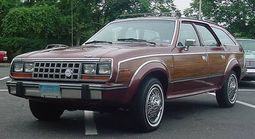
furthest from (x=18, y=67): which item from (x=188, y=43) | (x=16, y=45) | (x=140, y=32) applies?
(x=16, y=45)

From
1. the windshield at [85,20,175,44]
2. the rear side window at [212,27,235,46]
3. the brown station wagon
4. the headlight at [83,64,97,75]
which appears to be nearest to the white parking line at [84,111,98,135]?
the brown station wagon

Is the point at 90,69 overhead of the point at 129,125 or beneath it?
overhead

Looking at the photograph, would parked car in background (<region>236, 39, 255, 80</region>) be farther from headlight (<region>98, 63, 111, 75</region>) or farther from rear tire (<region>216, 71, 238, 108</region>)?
headlight (<region>98, 63, 111, 75</region>)

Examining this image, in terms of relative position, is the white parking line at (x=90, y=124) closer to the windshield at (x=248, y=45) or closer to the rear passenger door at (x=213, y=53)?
the rear passenger door at (x=213, y=53)

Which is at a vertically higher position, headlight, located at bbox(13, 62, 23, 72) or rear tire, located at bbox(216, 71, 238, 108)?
headlight, located at bbox(13, 62, 23, 72)

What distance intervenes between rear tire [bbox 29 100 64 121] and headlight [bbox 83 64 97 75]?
1.35 meters

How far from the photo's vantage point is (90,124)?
775 cm

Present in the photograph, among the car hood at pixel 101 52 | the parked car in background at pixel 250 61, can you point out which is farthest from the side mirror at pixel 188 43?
the parked car in background at pixel 250 61

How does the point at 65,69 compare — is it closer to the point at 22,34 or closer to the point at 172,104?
the point at 172,104

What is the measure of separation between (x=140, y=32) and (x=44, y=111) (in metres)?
1.92

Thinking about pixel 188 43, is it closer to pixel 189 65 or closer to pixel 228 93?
pixel 189 65

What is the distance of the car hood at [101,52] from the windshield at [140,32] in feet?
1.72

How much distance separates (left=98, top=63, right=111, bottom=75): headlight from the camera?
259 inches

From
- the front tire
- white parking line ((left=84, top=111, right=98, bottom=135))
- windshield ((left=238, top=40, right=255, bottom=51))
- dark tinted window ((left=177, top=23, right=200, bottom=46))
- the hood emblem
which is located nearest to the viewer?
the hood emblem
